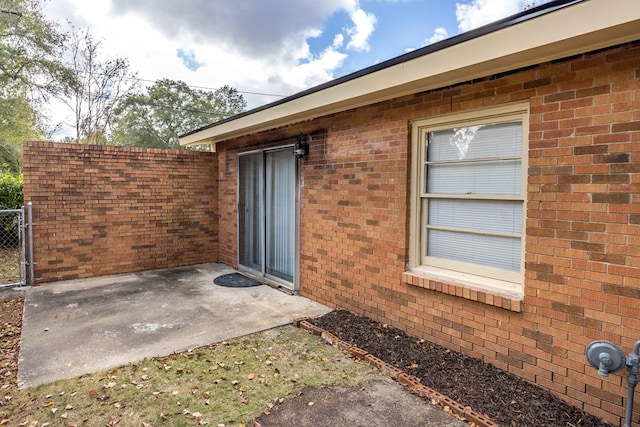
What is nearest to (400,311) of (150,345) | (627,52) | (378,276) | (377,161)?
(378,276)

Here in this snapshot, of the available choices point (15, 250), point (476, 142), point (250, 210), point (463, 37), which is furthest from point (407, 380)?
point (15, 250)

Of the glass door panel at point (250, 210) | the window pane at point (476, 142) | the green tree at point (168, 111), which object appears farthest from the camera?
the green tree at point (168, 111)

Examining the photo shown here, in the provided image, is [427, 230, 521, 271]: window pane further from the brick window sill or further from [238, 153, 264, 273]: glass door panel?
[238, 153, 264, 273]: glass door panel

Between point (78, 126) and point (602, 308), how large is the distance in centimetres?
1827

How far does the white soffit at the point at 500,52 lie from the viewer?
219 cm

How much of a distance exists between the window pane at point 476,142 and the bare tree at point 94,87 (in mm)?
16042

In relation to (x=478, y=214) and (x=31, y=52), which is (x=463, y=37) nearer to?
(x=478, y=214)

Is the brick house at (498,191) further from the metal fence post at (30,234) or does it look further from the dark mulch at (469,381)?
the metal fence post at (30,234)

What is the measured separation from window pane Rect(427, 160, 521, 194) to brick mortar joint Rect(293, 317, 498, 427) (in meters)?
1.79

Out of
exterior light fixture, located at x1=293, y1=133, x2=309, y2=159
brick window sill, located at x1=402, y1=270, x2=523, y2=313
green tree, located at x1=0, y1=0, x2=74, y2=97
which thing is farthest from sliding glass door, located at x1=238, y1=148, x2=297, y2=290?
green tree, located at x1=0, y1=0, x2=74, y2=97

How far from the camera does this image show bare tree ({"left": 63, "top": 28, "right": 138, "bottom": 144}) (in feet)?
47.0

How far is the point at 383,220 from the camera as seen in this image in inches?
163

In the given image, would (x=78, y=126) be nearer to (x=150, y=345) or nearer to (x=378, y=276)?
(x=150, y=345)

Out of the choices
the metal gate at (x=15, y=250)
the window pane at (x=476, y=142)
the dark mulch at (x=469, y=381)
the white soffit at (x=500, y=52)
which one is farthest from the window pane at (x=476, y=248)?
the metal gate at (x=15, y=250)
